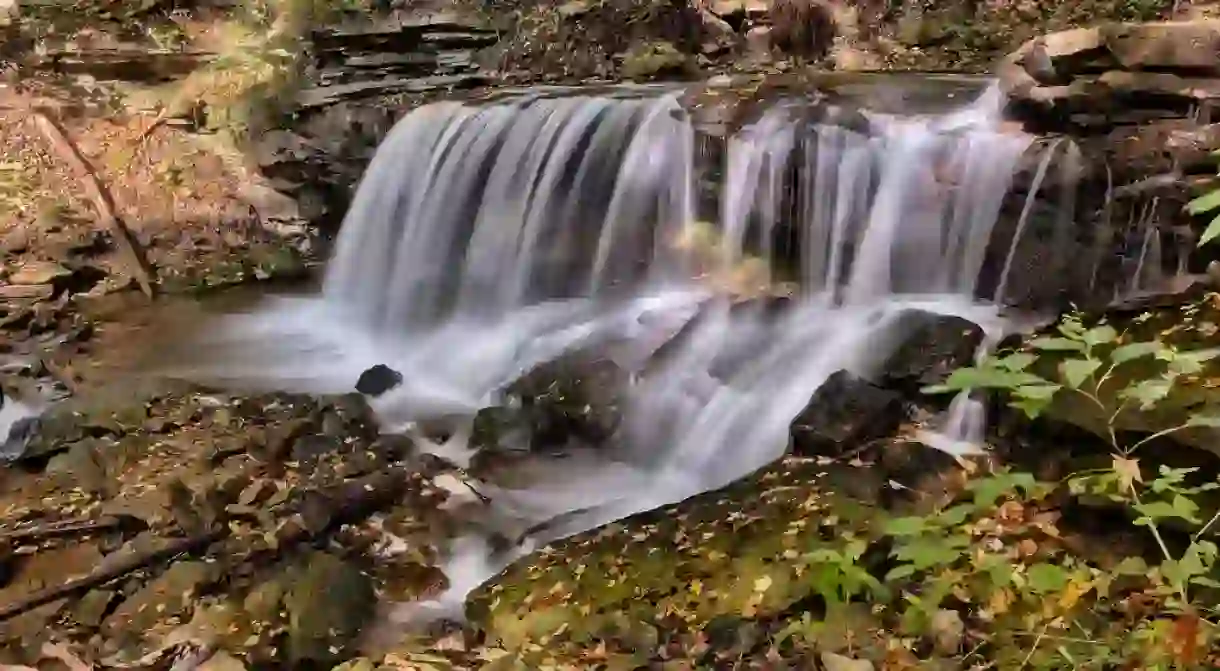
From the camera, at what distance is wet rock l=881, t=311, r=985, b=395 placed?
4195mm

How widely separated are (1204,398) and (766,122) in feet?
10.3

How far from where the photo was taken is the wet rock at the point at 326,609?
10.6 feet

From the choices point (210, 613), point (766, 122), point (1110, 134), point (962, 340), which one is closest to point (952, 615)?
point (962, 340)

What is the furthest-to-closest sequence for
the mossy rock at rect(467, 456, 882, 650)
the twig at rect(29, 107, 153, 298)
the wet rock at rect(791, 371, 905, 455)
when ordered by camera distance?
the twig at rect(29, 107, 153, 298), the wet rock at rect(791, 371, 905, 455), the mossy rock at rect(467, 456, 882, 650)

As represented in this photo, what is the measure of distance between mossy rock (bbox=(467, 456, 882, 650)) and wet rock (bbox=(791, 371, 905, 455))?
0.15 metres

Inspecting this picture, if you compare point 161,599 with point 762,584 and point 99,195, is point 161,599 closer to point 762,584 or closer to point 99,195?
point 762,584

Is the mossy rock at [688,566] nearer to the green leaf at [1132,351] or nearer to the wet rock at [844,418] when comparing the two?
the wet rock at [844,418]

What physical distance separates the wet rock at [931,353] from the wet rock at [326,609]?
2.38 m

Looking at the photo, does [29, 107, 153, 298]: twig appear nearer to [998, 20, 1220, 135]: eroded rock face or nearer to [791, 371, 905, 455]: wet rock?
[791, 371, 905, 455]: wet rock

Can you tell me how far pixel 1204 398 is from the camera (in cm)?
288

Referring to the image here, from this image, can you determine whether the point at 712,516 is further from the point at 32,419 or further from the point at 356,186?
the point at 356,186

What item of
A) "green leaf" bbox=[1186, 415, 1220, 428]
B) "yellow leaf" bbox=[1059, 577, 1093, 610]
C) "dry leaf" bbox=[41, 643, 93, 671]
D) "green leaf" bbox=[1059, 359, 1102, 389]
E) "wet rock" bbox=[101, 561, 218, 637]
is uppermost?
"green leaf" bbox=[1059, 359, 1102, 389]

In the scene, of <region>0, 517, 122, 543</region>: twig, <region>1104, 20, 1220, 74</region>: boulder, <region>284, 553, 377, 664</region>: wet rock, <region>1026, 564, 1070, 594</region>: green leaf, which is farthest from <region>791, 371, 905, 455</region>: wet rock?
<region>0, 517, 122, 543</region>: twig

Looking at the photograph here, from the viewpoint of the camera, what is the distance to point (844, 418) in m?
3.98
